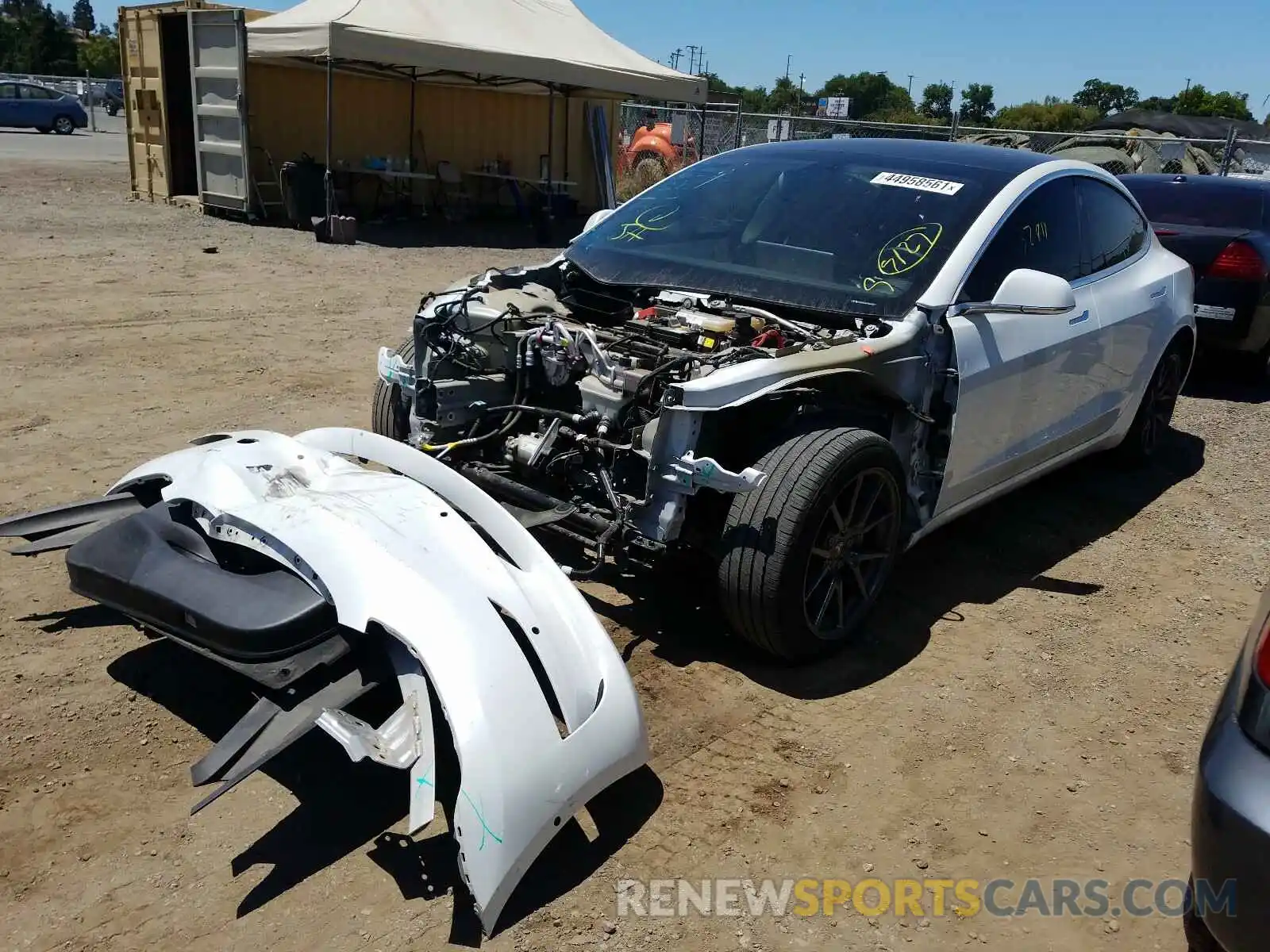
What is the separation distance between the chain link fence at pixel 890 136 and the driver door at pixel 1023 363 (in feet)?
47.8

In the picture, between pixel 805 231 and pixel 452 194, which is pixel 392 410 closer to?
pixel 805 231

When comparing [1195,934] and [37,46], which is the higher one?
[37,46]

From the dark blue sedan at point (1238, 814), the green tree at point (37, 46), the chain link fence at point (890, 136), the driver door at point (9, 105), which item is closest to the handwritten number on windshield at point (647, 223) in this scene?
the dark blue sedan at point (1238, 814)

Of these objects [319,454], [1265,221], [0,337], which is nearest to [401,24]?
[0,337]

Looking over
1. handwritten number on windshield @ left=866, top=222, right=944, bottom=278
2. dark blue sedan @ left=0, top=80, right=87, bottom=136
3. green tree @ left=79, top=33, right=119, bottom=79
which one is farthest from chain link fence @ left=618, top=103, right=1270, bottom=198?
green tree @ left=79, top=33, right=119, bottom=79

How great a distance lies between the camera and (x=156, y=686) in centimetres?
340

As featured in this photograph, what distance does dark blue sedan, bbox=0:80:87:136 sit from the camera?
1195 inches

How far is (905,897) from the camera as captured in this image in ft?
8.96

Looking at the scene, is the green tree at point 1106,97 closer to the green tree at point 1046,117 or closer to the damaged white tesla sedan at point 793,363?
the green tree at point 1046,117

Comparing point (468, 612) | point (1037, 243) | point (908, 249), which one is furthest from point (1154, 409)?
point (468, 612)

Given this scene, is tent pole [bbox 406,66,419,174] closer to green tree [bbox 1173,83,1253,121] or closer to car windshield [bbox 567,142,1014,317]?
car windshield [bbox 567,142,1014,317]

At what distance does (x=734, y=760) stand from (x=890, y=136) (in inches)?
741

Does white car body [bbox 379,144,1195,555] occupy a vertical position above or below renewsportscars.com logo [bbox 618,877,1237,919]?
above

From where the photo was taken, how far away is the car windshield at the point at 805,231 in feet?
13.6
